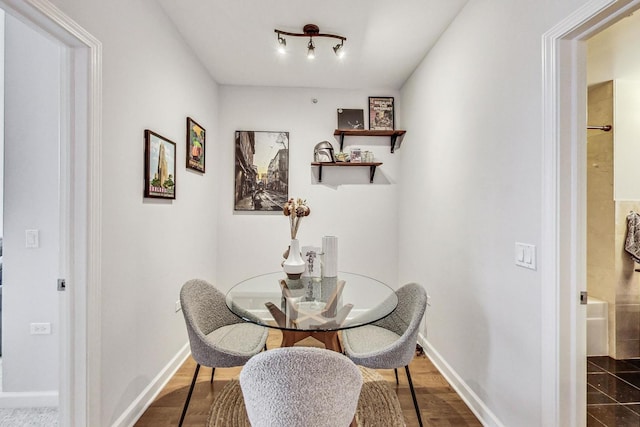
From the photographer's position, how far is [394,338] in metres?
2.00

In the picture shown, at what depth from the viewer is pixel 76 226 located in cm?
147

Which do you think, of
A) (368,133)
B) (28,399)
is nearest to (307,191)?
(368,133)

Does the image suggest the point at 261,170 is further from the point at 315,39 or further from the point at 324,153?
the point at 315,39

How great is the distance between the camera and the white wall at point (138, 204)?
163 centimetres

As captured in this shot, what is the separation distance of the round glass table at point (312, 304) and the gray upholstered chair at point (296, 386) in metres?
0.45

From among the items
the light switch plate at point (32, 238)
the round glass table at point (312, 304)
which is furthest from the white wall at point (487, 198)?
the light switch plate at point (32, 238)

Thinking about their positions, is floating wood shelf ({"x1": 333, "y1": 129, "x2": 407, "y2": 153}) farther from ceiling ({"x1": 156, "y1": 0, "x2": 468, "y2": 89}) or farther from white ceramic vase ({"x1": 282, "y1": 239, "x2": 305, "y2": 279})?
white ceramic vase ({"x1": 282, "y1": 239, "x2": 305, "y2": 279})

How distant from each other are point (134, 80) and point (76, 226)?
936mm

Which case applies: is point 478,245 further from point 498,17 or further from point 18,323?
point 18,323

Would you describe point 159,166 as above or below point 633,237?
above

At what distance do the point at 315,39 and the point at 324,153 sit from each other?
1117 mm

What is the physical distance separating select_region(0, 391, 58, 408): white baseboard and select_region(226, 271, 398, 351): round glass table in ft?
4.15

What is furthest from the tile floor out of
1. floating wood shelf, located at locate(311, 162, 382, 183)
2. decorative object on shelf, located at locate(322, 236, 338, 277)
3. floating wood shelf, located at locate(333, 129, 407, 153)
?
floating wood shelf, located at locate(333, 129, 407, 153)

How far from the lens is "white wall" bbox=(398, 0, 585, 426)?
1483mm
